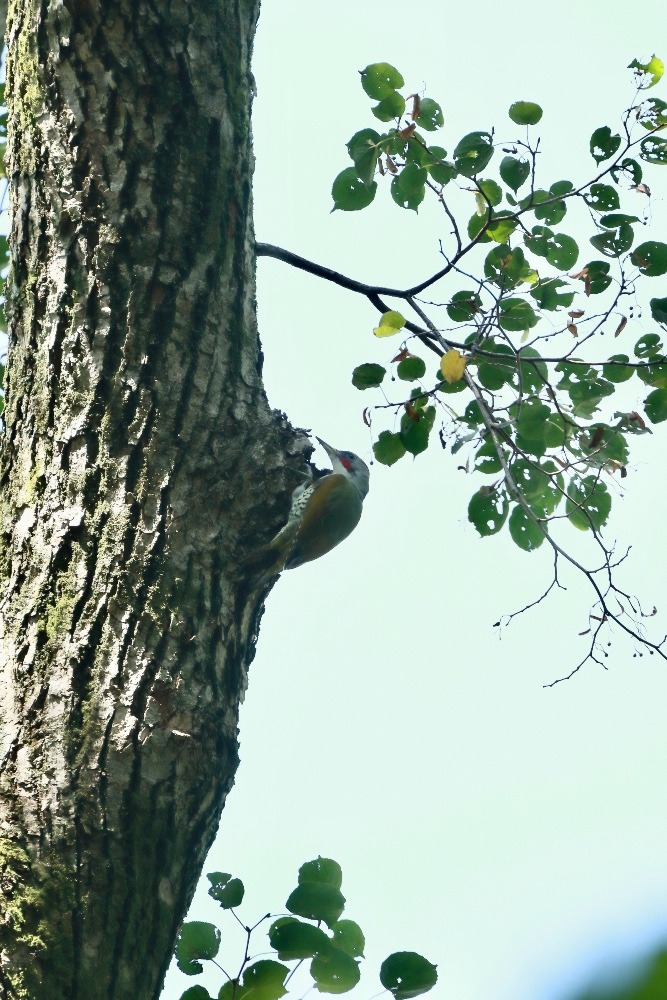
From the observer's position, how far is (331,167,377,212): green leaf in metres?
3.19

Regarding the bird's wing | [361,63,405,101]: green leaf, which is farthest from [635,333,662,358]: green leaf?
the bird's wing

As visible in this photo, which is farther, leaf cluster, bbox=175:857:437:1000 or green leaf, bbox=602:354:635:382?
green leaf, bbox=602:354:635:382

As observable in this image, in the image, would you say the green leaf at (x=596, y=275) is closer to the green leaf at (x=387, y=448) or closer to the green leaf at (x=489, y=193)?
the green leaf at (x=489, y=193)

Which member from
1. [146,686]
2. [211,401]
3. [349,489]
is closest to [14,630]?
[146,686]

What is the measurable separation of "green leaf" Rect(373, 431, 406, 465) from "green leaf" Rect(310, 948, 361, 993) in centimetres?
152

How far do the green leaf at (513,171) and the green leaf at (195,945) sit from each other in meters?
2.39

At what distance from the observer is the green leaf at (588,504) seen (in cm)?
340

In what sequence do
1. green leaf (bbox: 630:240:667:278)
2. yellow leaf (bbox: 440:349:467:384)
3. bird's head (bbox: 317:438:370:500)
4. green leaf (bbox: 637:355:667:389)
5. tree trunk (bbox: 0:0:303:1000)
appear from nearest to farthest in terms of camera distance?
tree trunk (bbox: 0:0:303:1000) < yellow leaf (bbox: 440:349:467:384) < green leaf (bbox: 630:240:667:278) < green leaf (bbox: 637:355:667:389) < bird's head (bbox: 317:438:370:500)

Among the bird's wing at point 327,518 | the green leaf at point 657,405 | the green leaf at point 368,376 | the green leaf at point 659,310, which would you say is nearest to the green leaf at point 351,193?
the green leaf at point 368,376

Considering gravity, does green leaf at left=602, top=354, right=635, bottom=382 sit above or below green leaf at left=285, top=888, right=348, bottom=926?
above

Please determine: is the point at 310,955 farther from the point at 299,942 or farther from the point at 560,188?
the point at 560,188

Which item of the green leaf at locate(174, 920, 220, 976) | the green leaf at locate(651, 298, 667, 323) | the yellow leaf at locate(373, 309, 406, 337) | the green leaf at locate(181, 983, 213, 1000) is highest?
the green leaf at locate(651, 298, 667, 323)

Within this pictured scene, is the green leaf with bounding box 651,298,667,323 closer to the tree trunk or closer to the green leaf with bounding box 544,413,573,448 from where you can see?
the green leaf with bounding box 544,413,573,448

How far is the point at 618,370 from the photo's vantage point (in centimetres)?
330
